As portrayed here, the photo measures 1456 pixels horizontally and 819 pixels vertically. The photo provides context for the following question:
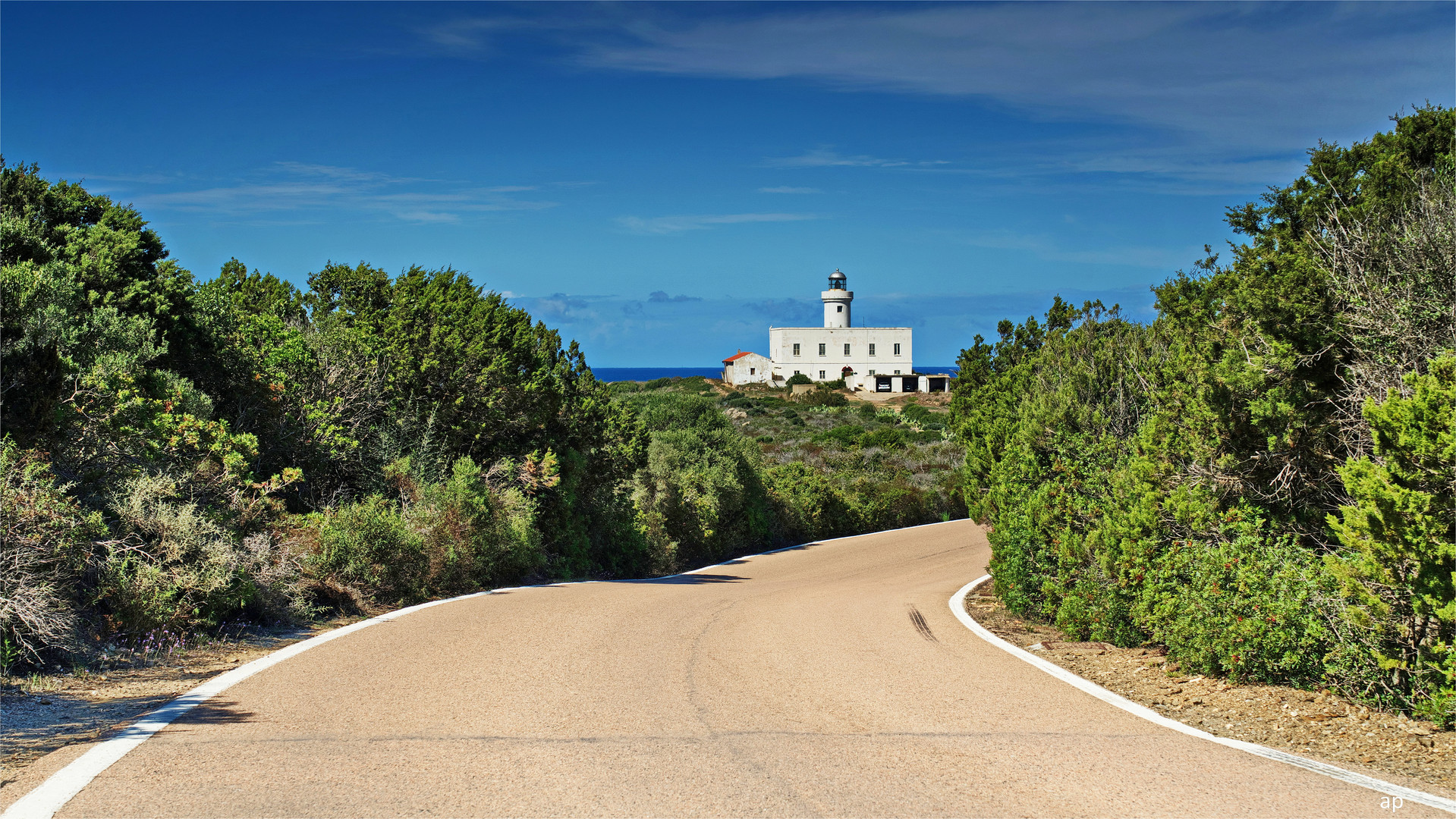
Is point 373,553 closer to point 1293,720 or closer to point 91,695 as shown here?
point 91,695

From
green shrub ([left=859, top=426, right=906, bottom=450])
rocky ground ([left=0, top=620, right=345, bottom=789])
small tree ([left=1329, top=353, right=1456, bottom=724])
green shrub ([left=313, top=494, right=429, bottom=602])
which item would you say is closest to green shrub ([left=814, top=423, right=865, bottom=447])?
green shrub ([left=859, top=426, right=906, bottom=450])

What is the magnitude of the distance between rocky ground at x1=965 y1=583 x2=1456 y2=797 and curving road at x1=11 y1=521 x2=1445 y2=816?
0.49 m

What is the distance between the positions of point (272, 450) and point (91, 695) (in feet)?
30.9

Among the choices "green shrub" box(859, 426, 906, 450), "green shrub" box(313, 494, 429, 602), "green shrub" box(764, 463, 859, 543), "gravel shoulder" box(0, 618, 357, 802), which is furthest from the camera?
"green shrub" box(859, 426, 906, 450)

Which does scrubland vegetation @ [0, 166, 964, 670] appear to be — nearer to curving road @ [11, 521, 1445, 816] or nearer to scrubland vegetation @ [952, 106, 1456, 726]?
curving road @ [11, 521, 1445, 816]

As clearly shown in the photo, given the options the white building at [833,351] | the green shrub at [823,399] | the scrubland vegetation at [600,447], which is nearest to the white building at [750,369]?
the white building at [833,351]

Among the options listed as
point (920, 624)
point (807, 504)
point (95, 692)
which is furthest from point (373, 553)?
point (807, 504)

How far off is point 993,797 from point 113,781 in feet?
13.6

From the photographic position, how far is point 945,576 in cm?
2108

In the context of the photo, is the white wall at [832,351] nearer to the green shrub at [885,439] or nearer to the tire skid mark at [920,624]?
the green shrub at [885,439]

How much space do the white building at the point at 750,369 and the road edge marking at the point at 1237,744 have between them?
103265 millimetres

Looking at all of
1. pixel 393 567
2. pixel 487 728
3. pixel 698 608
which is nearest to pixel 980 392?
pixel 698 608

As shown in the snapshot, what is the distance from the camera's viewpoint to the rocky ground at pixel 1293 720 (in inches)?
213

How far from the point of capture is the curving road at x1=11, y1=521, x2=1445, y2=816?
15.6 ft
